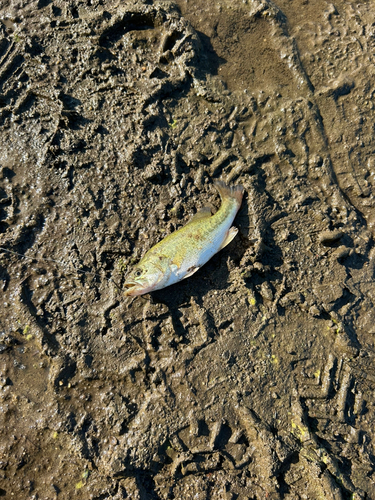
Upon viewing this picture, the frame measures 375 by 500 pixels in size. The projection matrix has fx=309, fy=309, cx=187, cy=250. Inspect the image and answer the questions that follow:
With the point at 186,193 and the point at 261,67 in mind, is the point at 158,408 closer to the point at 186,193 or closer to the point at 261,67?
the point at 186,193

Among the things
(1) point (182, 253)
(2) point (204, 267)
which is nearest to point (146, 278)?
(1) point (182, 253)

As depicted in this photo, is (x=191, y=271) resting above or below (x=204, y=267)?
above

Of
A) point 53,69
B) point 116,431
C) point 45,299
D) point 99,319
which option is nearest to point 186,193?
point 99,319

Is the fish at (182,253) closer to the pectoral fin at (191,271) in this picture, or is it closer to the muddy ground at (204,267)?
the pectoral fin at (191,271)

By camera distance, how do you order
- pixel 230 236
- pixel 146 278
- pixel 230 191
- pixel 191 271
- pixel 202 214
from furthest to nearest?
pixel 230 191, pixel 202 214, pixel 230 236, pixel 191 271, pixel 146 278

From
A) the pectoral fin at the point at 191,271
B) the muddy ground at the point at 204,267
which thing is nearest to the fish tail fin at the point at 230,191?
the muddy ground at the point at 204,267

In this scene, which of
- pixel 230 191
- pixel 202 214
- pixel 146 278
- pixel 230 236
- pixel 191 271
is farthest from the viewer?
pixel 230 191

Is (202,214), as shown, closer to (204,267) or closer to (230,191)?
(230,191)
